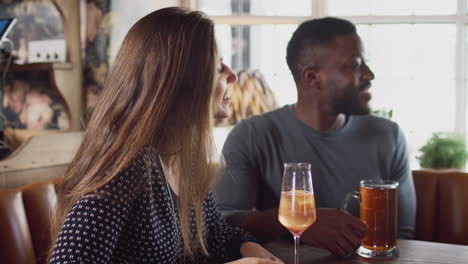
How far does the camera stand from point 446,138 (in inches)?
137

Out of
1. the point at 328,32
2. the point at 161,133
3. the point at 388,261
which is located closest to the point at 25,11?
the point at 328,32

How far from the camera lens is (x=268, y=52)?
4.11 metres

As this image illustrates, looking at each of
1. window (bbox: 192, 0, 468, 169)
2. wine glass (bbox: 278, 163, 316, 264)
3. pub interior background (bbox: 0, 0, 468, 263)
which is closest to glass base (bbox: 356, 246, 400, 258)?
wine glass (bbox: 278, 163, 316, 264)

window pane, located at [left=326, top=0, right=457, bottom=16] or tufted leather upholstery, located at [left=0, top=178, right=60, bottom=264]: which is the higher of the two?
window pane, located at [left=326, top=0, right=457, bottom=16]

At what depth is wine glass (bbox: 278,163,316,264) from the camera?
3.82 ft

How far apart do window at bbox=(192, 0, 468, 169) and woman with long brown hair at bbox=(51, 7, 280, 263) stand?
8.60 feet

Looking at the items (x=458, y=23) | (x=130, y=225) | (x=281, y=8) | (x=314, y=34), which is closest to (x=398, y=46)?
(x=458, y=23)

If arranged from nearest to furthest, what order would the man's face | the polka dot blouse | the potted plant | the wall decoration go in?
the polka dot blouse
the man's face
the potted plant
the wall decoration

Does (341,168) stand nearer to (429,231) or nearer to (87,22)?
(429,231)

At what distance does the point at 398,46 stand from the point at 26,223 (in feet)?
10.00

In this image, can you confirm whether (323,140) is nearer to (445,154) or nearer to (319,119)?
(319,119)

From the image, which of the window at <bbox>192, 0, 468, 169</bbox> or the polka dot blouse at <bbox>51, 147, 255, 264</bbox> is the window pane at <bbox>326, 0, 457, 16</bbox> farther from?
the polka dot blouse at <bbox>51, 147, 255, 264</bbox>

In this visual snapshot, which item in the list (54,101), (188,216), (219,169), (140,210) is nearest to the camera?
(140,210)

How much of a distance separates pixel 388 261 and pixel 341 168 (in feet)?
1.92
